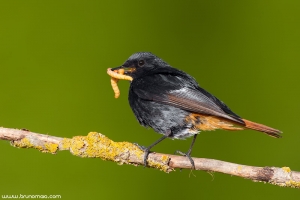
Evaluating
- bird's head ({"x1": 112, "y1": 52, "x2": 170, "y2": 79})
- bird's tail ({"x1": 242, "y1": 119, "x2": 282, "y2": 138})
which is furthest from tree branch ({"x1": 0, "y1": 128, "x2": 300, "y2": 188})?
bird's head ({"x1": 112, "y1": 52, "x2": 170, "y2": 79})

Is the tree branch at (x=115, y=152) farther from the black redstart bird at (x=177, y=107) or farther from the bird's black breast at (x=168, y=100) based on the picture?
the bird's black breast at (x=168, y=100)

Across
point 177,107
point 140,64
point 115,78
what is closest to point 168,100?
point 177,107

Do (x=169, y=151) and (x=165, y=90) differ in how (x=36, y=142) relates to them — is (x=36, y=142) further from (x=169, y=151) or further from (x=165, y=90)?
(x=169, y=151)

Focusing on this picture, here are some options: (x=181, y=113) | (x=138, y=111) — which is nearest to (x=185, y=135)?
(x=181, y=113)

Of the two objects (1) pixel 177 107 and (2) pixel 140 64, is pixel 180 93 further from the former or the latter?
(2) pixel 140 64

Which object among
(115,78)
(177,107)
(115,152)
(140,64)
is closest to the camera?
(115,152)

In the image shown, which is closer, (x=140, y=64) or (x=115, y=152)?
(x=115, y=152)
